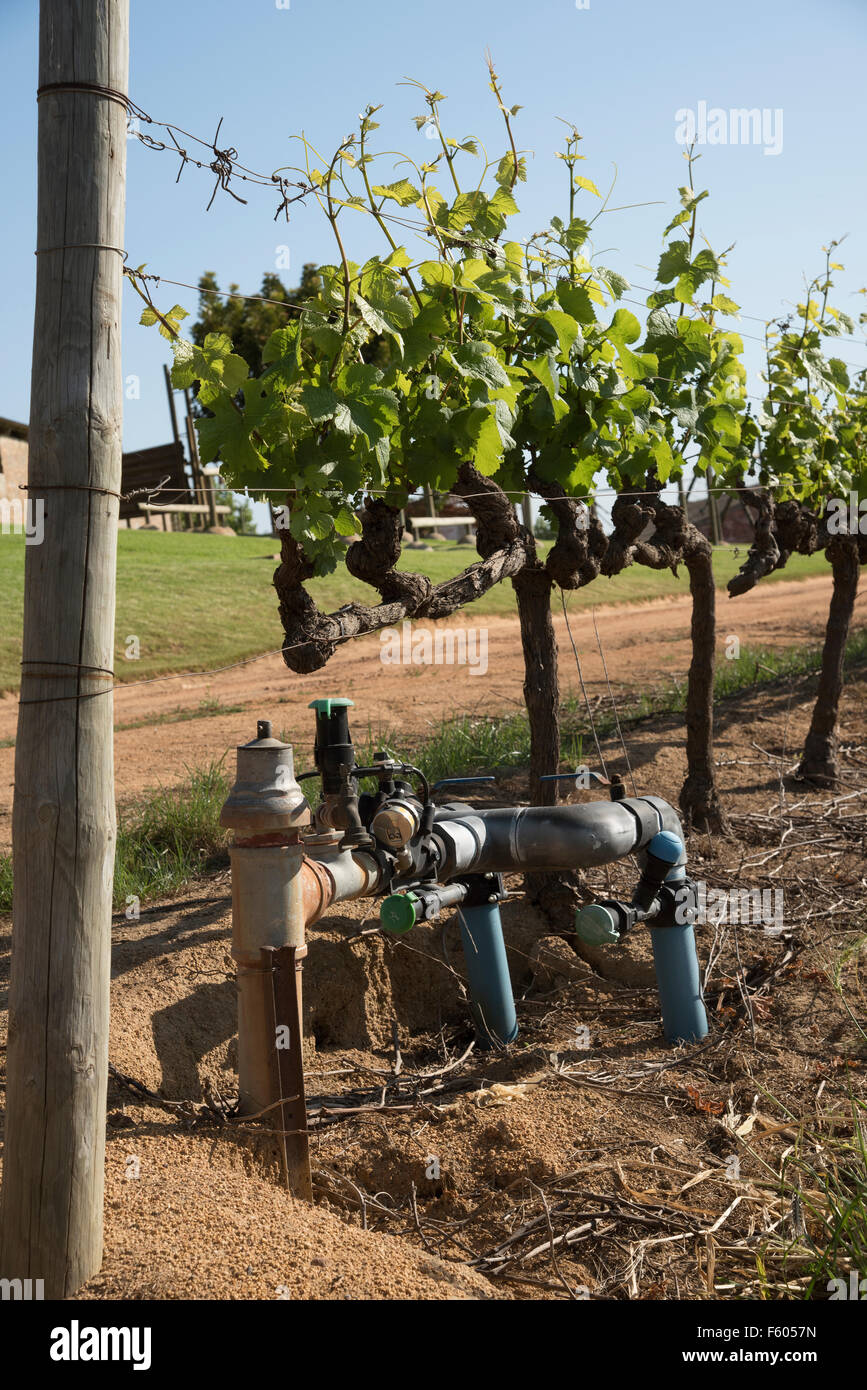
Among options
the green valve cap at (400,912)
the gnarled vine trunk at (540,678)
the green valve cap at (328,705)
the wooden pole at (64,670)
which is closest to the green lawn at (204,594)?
the gnarled vine trunk at (540,678)

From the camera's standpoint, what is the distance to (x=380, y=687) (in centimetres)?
1151

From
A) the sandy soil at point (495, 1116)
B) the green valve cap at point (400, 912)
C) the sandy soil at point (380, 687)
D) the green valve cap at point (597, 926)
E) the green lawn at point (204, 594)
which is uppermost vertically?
the green lawn at point (204, 594)

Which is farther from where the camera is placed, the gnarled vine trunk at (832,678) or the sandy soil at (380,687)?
the sandy soil at (380,687)

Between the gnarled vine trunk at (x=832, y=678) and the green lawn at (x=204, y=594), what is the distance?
3.03m

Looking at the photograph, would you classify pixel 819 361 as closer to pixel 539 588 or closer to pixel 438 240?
pixel 539 588

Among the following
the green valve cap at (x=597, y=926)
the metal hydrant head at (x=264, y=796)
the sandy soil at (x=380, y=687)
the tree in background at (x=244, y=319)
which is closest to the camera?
the metal hydrant head at (x=264, y=796)

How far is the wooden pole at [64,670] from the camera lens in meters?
2.24

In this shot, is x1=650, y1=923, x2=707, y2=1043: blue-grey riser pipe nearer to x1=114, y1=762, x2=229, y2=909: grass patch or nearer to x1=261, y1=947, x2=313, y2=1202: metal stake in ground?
x1=261, y1=947, x2=313, y2=1202: metal stake in ground

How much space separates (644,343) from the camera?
15.9 ft

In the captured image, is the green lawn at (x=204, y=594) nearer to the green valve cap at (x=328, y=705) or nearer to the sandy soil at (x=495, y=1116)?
the sandy soil at (x=495, y=1116)

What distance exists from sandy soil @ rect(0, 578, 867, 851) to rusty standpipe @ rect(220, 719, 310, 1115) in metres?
3.46

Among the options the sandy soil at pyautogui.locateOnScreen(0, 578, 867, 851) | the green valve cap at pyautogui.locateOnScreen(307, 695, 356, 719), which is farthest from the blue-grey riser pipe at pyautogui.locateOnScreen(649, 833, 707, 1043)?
the sandy soil at pyautogui.locateOnScreen(0, 578, 867, 851)
